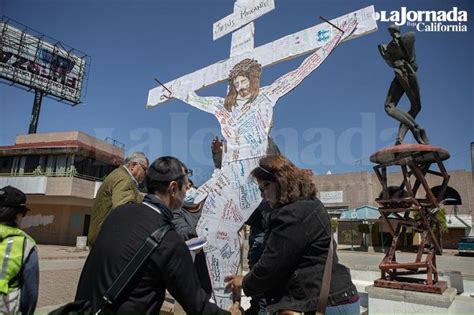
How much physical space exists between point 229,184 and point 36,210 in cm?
2332

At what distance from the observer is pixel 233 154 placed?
4.32 m

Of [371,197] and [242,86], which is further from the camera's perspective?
[371,197]

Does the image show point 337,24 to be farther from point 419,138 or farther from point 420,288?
point 420,288

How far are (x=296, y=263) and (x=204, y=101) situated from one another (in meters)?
3.67

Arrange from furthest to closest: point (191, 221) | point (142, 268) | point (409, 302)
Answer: point (191, 221)
point (409, 302)
point (142, 268)

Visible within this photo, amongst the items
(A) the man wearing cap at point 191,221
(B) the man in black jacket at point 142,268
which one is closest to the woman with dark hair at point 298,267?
(B) the man in black jacket at point 142,268

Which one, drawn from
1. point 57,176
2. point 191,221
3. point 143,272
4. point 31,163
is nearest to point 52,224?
point 57,176

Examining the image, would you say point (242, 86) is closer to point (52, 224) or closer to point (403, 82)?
point (403, 82)

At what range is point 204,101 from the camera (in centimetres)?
506

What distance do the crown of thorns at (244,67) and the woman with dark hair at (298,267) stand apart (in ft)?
10.4

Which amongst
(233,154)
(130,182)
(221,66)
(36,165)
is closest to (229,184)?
(233,154)

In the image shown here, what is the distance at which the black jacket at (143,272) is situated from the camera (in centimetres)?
140

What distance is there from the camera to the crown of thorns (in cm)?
468

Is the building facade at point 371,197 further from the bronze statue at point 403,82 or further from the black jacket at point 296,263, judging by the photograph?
the black jacket at point 296,263
